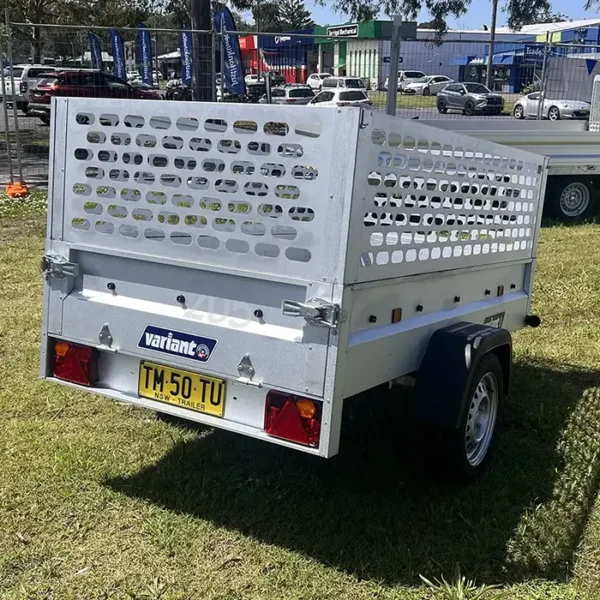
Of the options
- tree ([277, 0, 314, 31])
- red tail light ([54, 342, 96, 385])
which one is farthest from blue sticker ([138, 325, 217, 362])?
tree ([277, 0, 314, 31])

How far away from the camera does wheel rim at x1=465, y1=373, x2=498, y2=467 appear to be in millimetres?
3713

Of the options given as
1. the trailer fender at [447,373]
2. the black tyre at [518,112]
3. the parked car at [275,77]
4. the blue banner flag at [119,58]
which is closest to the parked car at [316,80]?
the parked car at [275,77]

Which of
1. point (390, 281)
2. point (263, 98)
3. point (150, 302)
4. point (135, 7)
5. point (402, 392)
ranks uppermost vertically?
point (135, 7)

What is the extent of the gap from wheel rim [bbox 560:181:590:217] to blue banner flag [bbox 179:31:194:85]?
6.17 metres

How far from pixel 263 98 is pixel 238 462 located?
1169 centimetres

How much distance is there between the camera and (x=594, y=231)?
10.2m

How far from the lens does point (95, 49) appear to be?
12844 millimetres

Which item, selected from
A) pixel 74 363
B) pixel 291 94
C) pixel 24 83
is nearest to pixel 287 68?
pixel 291 94

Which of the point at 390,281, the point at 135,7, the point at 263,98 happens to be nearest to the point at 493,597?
the point at 390,281

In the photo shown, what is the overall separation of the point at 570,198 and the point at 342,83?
729 cm

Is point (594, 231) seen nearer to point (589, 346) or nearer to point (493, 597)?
point (589, 346)

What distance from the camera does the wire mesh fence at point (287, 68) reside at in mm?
12141

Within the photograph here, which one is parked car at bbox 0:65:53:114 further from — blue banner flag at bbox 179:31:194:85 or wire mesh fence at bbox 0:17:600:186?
blue banner flag at bbox 179:31:194:85

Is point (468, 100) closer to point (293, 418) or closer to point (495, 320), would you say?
point (495, 320)
